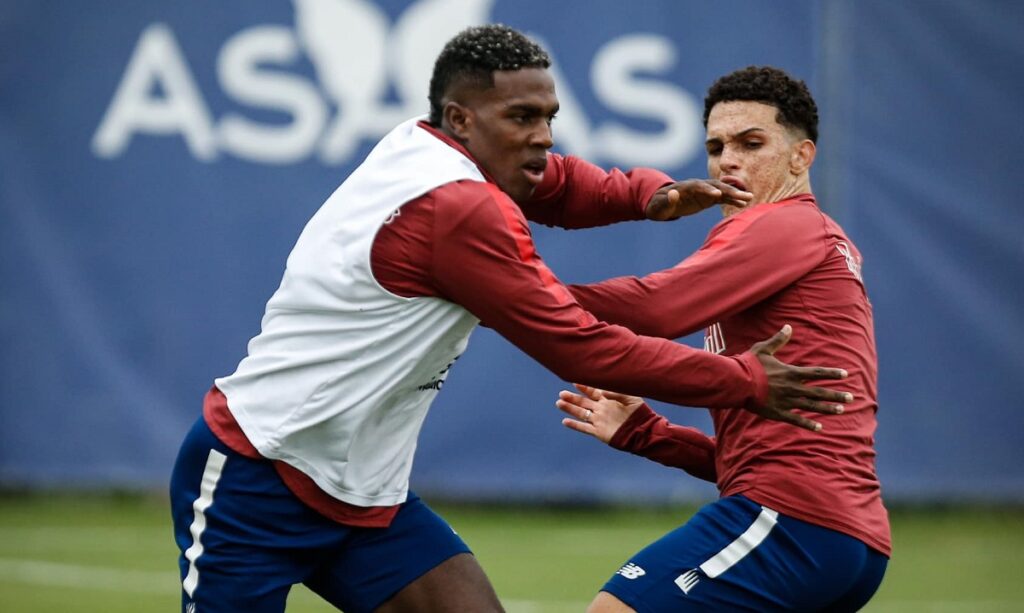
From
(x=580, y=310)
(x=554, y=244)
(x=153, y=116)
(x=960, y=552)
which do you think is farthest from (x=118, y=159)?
(x=580, y=310)

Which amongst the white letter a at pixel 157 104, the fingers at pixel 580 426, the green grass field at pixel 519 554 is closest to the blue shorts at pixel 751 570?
the fingers at pixel 580 426

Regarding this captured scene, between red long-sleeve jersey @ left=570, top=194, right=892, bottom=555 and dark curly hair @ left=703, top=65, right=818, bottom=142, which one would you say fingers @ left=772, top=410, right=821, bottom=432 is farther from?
dark curly hair @ left=703, top=65, right=818, bottom=142

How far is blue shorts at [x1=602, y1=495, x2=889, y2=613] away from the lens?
4.12 m

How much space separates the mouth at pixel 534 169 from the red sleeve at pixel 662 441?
0.94 meters

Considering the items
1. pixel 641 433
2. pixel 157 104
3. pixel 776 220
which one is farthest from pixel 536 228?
pixel 776 220

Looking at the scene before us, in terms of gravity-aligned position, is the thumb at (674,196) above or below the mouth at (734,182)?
below

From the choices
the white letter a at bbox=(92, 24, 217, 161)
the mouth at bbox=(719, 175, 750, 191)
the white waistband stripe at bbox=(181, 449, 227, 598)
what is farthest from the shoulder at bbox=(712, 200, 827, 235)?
the white letter a at bbox=(92, 24, 217, 161)

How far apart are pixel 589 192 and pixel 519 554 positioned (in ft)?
15.5

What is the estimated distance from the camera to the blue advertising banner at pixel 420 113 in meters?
9.91

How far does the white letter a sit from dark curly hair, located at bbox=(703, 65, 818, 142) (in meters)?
6.12

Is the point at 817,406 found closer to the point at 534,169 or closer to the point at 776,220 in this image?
the point at 776,220

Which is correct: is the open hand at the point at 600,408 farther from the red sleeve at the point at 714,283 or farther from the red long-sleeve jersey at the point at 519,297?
the red long-sleeve jersey at the point at 519,297

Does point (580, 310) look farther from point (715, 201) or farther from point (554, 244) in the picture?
point (554, 244)

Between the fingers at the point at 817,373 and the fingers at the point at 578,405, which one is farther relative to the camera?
the fingers at the point at 578,405
